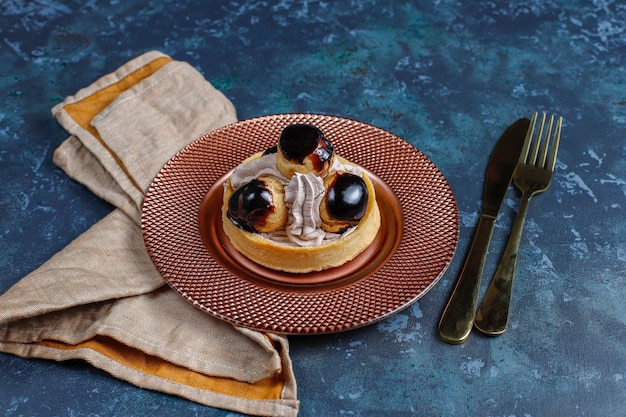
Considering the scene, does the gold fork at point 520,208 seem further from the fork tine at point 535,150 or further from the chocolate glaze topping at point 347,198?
the chocolate glaze topping at point 347,198

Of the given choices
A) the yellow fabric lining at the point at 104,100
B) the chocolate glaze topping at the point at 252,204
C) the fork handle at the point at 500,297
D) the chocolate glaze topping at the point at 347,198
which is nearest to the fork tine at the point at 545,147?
the fork handle at the point at 500,297

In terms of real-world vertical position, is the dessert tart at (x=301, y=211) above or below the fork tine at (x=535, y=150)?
above

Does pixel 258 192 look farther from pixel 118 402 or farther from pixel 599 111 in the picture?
pixel 599 111

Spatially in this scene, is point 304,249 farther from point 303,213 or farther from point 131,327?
point 131,327

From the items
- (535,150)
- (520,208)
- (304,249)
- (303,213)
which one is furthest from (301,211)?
(535,150)

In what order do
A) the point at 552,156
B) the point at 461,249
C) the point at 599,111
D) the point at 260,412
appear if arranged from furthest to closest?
the point at 599,111
the point at 552,156
the point at 461,249
the point at 260,412

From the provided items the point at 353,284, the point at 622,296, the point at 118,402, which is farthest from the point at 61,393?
the point at 622,296
